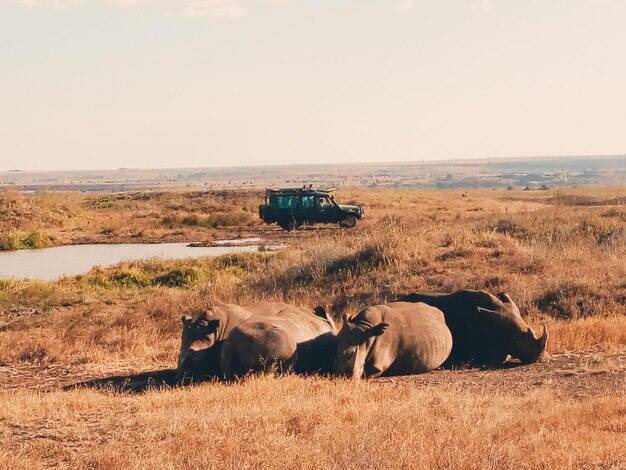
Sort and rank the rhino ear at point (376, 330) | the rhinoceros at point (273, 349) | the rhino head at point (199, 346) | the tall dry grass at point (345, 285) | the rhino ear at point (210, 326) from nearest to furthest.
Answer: the rhinoceros at point (273, 349) → the rhino head at point (199, 346) → the rhino ear at point (376, 330) → the rhino ear at point (210, 326) → the tall dry grass at point (345, 285)

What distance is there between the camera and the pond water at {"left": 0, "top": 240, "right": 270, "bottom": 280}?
3462 cm

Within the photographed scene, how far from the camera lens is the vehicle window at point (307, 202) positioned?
5297 centimetres

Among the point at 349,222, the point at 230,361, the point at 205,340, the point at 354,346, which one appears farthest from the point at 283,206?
the point at 230,361

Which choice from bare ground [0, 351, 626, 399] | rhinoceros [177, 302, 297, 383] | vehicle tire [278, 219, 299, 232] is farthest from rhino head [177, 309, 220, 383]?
vehicle tire [278, 219, 299, 232]

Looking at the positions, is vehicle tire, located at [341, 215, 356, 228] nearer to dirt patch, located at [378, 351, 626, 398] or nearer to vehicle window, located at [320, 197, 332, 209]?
vehicle window, located at [320, 197, 332, 209]

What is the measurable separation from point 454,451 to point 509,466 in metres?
0.51

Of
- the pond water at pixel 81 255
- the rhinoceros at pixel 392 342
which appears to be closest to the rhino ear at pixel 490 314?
A: the rhinoceros at pixel 392 342

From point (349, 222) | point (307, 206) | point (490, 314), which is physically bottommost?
point (349, 222)

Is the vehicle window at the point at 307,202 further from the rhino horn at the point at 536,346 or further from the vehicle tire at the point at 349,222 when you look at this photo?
the rhino horn at the point at 536,346

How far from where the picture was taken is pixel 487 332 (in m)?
15.7

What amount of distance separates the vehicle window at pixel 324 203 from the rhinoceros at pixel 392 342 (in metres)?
37.6

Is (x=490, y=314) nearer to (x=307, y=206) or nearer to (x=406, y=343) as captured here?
(x=406, y=343)

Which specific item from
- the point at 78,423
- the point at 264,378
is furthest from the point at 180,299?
the point at 78,423

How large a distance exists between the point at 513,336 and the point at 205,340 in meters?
4.92
